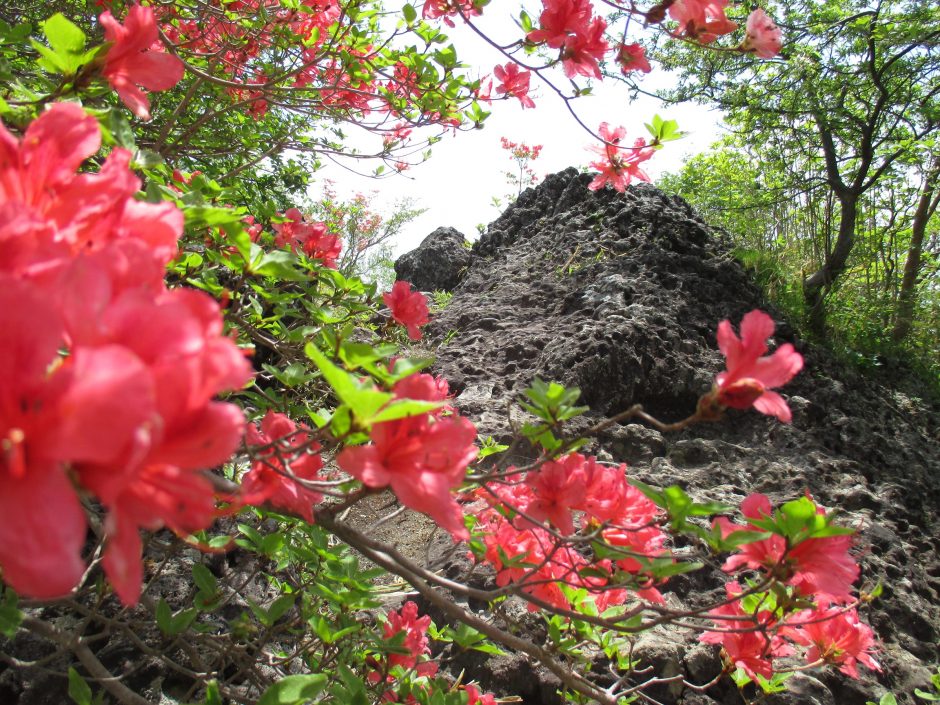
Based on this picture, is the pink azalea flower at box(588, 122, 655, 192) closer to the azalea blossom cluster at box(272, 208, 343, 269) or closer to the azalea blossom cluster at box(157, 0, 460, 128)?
the azalea blossom cluster at box(157, 0, 460, 128)

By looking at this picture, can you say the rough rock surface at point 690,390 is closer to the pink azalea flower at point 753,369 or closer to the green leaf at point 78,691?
the green leaf at point 78,691

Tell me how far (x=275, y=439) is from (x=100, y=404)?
0.59 metres

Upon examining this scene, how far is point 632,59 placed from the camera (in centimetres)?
152

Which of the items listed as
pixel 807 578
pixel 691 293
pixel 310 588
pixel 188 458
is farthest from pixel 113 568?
pixel 691 293

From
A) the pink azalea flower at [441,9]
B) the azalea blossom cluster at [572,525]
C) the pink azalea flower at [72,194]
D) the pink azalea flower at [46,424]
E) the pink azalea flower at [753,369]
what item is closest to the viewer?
the pink azalea flower at [46,424]

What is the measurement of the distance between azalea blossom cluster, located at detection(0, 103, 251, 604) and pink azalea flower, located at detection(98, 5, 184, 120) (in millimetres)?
517

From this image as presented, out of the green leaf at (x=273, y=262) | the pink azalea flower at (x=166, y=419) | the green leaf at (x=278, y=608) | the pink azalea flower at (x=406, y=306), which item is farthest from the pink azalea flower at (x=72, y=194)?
the pink azalea flower at (x=406, y=306)

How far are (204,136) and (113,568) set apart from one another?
9.76 feet

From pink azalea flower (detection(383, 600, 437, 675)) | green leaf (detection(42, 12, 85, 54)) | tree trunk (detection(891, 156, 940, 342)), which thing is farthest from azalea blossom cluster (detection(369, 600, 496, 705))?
tree trunk (detection(891, 156, 940, 342))

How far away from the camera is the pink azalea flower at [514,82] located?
2.12 meters

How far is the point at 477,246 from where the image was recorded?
503cm

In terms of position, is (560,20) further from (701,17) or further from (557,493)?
(557,493)

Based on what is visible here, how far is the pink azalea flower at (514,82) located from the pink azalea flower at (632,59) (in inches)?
23.8

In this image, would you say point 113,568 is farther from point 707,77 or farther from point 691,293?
point 707,77
